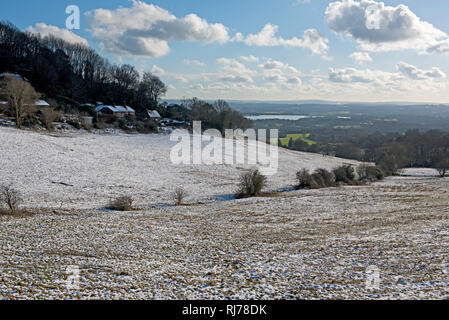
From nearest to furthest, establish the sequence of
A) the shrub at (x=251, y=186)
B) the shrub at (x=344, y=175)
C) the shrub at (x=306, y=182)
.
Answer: the shrub at (x=251, y=186) < the shrub at (x=306, y=182) < the shrub at (x=344, y=175)

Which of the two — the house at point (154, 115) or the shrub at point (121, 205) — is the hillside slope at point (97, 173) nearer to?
the shrub at point (121, 205)

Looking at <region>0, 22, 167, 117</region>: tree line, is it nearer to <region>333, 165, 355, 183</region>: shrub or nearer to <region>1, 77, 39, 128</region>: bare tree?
<region>1, 77, 39, 128</region>: bare tree

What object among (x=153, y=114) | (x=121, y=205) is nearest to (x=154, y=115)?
(x=153, y=114)

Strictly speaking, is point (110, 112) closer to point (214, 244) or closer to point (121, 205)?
point (121, 205)

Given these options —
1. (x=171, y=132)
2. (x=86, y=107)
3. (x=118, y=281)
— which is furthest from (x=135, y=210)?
(x=86, y=107)

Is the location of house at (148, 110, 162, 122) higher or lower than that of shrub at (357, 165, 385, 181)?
higher

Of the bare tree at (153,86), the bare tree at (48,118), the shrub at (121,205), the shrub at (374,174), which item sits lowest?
the shrub at (374,174)

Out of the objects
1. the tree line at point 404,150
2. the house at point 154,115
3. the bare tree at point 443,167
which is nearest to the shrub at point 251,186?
the tree line at point 404,150

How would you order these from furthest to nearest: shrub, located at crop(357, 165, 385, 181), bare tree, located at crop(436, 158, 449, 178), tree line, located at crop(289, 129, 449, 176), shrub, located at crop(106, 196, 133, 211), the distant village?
1. tree line, located at crop(289, 129, 449, 176)
2. bare tree, located at crop(436, 158, 449, 178)
3. the distant village
4. shrub, located at crop(357, 165, 385, 181)
5. shrub, located at crop(106, 196, 133, 211)

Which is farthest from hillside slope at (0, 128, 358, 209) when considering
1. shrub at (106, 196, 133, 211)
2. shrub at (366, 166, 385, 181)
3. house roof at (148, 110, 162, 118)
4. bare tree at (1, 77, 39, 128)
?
house roof at (148, 110, 162, 118)
